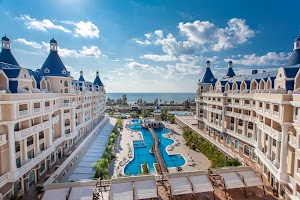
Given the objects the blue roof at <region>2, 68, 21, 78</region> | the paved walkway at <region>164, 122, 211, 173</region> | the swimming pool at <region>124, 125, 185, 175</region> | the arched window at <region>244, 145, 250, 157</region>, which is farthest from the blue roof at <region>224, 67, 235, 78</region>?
the blue roof at <region>2, 68, 21, 78</region>

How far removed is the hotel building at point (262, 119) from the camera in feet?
52.6

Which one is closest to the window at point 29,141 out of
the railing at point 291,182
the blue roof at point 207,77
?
the railing at point 291,182

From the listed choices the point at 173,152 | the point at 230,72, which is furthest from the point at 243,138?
the point at 230,72

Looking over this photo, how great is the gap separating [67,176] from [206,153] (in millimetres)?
23350

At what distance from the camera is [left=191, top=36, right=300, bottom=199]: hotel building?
52.6 feet

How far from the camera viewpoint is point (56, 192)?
1520 centimetres

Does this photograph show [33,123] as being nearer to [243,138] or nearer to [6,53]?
[6,53]

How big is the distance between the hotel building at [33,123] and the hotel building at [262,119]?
2375 cm

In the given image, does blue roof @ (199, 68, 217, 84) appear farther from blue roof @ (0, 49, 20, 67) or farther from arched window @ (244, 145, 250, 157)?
blue roof @ (0, 49, 20, 67)

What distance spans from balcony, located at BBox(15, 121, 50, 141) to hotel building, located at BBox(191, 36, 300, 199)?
24370 mm

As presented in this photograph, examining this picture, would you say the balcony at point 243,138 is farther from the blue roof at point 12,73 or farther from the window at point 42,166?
the blue roof at point 12,73

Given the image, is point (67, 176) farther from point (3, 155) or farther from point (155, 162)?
point (155, 162)

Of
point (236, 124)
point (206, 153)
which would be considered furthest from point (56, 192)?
point (236, 124)

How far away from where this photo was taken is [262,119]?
23000 millimetres
